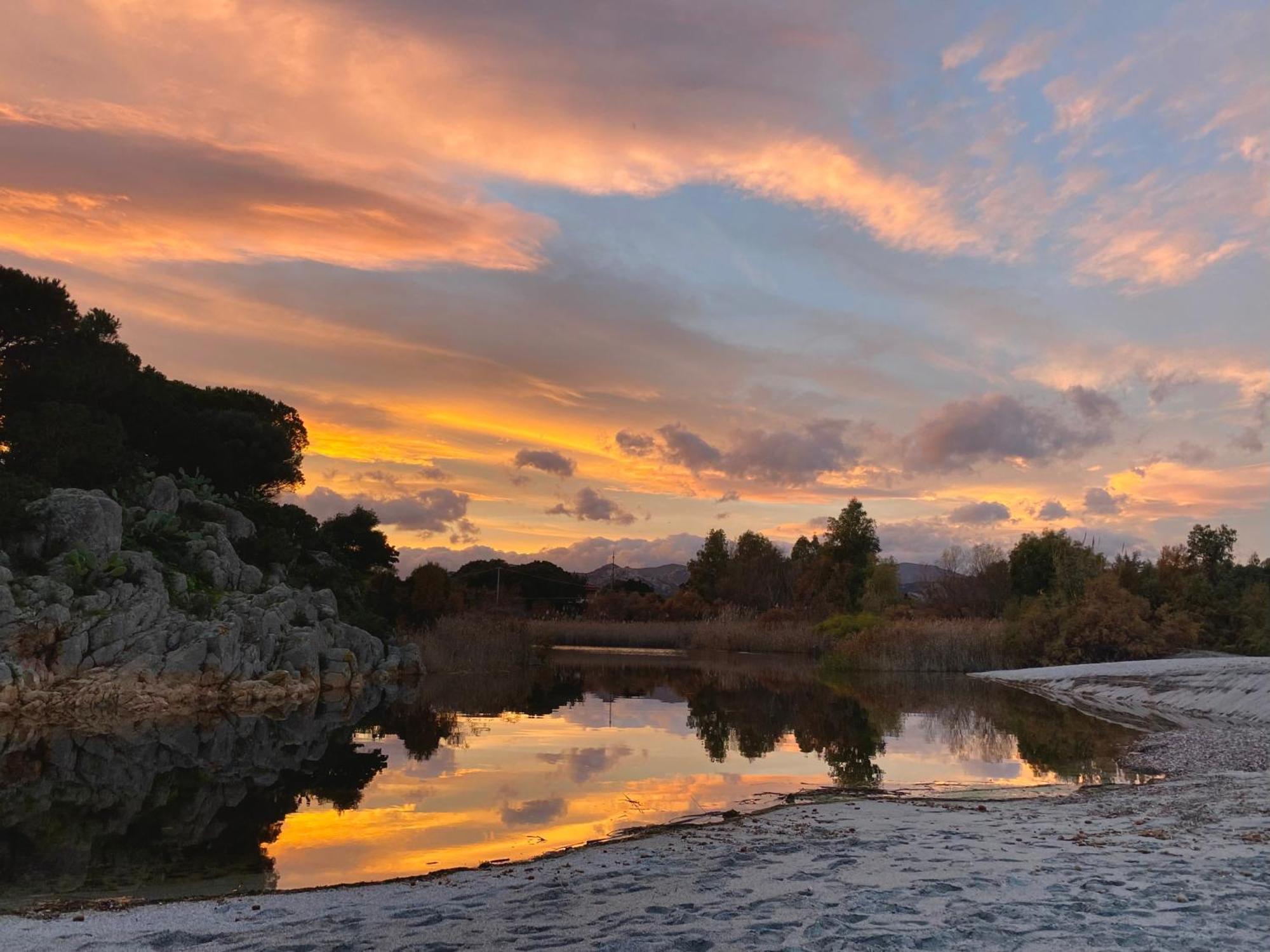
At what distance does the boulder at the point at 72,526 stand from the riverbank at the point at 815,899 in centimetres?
1874

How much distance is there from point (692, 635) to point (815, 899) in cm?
5352

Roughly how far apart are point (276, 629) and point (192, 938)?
21.2 meters

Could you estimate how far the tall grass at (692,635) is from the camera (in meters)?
52.7

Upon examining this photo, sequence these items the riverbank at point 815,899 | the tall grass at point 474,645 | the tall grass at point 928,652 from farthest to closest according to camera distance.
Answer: the tall grass at point 928,652 < the tall grass at point 474,645 < the riverbank at point 815,899

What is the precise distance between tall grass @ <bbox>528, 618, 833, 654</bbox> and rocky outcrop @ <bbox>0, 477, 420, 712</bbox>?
17356mm

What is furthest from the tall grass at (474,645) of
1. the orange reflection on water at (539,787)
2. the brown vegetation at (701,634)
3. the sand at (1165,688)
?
the sand at (1165,688)

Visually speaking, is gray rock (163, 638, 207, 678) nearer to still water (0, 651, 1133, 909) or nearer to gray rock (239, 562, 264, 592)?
still water (0, 651, 1133, 909)

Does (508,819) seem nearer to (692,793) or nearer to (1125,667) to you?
(692,793)

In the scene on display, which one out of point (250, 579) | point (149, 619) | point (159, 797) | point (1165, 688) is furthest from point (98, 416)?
point (1165, 688)

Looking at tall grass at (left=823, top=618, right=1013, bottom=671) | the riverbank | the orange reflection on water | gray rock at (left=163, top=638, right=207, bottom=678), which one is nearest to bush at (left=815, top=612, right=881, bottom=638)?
tall grass at (left=823, top=618, right=1013, bottom=671)

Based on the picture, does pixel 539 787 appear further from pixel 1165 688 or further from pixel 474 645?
pixel 474 645

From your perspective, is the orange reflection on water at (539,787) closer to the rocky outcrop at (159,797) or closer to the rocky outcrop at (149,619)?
the rocky outcrop at (159,797)

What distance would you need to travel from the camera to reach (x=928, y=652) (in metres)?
41.0

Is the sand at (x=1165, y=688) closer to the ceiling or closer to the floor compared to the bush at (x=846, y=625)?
closer to the floor
